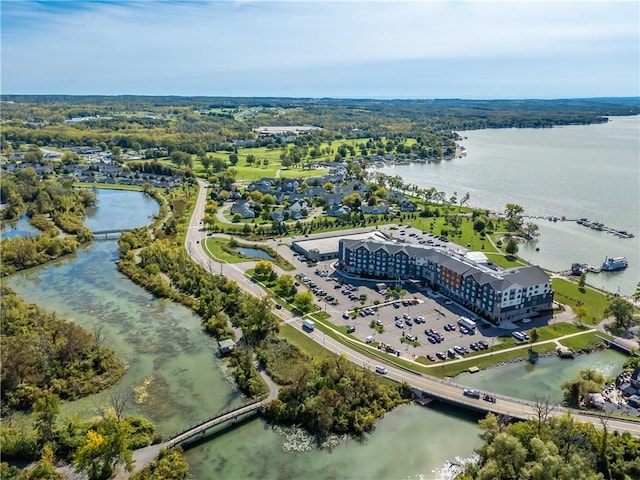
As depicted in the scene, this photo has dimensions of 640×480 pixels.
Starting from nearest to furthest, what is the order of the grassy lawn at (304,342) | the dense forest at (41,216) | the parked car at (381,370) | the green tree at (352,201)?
the parked car at (381,370) → the grassy lawn at (304,342) → the dense forest at (41,216) → the green tree at (352,201)

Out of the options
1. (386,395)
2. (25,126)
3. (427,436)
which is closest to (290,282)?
(386,395)

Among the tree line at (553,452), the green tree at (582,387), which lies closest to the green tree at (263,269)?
the tree line at (553,452)

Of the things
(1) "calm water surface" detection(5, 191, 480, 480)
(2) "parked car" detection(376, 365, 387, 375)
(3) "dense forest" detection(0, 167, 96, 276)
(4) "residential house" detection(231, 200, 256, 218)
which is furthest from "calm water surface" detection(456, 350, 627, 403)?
(3) "dense forest" detection(0, 167, 96, 276)

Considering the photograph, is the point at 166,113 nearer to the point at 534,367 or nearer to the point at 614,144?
the point at 614,144

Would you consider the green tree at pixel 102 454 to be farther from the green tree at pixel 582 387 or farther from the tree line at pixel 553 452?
the green tree at pixel 582 387

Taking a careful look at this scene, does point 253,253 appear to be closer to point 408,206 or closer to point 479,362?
point 408,206

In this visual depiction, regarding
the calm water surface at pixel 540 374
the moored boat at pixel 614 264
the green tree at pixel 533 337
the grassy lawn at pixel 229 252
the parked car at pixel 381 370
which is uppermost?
the moored boat at pixel 614 264
